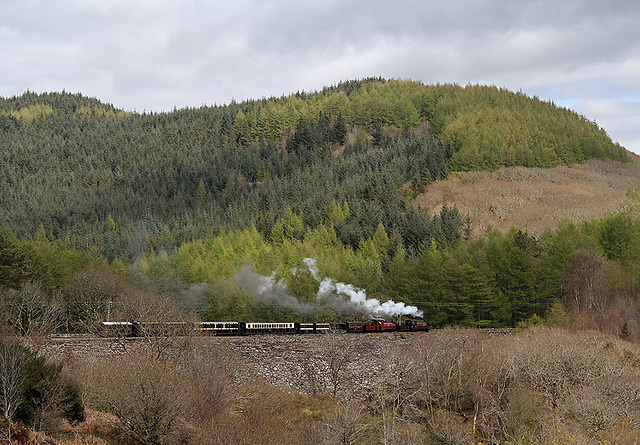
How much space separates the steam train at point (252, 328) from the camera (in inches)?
2281

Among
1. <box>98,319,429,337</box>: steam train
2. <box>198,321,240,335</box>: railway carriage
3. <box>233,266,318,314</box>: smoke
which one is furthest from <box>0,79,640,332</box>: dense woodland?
<box>198,321,240,335</box>: railway carriage

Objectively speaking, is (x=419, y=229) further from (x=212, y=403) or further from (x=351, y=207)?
(x=212, y=403)

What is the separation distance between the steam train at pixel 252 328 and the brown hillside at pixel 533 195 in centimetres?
6410

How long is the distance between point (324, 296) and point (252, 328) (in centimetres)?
2306

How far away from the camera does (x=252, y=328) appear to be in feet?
236

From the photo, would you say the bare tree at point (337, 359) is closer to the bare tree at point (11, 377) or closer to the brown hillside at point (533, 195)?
the bare tree at point (11, 377)

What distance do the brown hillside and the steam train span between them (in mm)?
64104

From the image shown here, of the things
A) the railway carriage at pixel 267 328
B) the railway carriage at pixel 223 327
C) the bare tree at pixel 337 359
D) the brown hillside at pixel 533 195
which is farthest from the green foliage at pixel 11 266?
the brown hillside at pixel 533 195

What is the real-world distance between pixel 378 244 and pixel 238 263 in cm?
2883

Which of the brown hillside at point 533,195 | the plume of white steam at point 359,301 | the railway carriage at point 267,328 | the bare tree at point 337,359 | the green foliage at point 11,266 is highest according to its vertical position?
the brown hillside at point 533,195

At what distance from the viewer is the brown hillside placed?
141875mm

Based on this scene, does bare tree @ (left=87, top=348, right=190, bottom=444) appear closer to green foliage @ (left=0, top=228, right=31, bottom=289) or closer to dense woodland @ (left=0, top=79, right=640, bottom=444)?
dense woodland @ (left=0, top=79, right=640, bottom=444)

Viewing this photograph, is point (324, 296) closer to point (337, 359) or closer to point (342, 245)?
point (337, 359)

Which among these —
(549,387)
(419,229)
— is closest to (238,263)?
(419,229)
